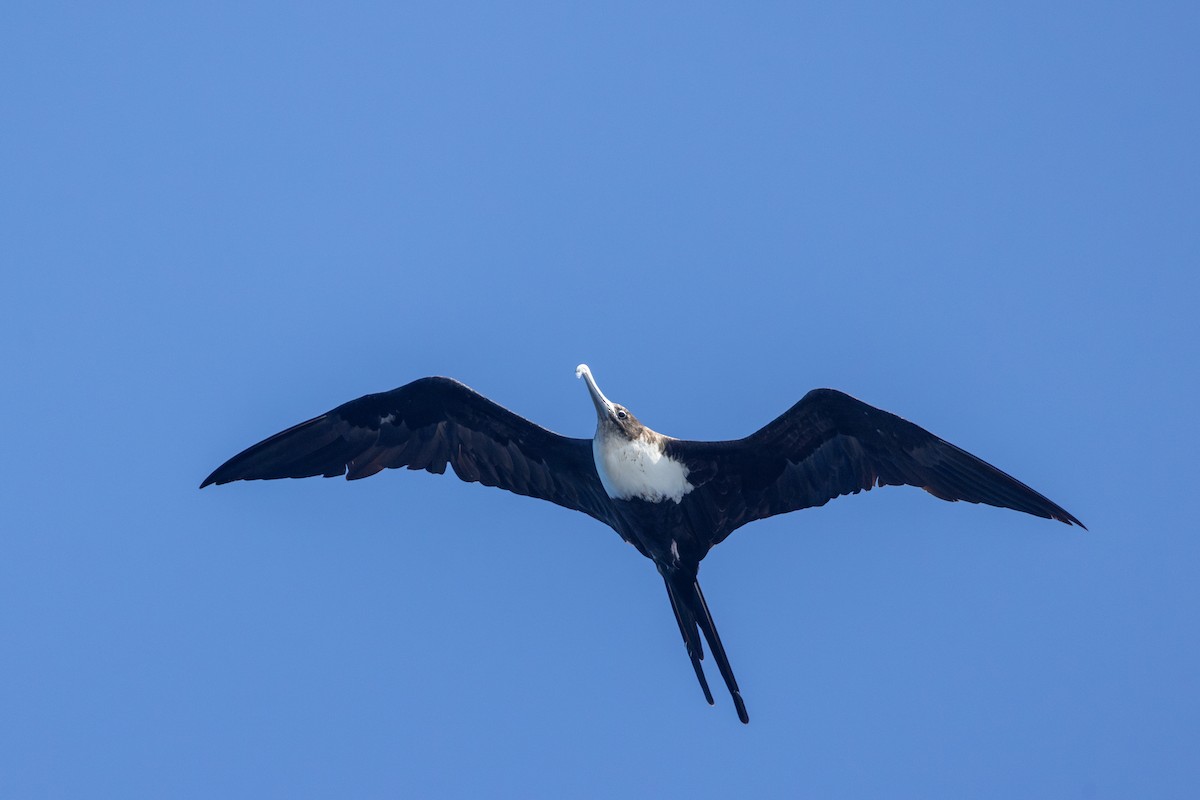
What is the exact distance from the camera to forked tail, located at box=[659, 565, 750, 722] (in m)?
8.45

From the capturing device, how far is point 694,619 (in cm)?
866

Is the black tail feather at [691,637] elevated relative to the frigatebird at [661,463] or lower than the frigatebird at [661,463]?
lower

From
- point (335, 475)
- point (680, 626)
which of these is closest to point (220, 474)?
point (335, 475)

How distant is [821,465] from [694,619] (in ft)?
3.80

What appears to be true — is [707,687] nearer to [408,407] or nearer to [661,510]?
[661,510]

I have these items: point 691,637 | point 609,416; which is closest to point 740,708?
point 691,637

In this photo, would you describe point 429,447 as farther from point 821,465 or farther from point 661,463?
point 821,465

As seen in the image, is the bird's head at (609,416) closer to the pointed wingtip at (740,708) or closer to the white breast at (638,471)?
the white breast at (638,471)

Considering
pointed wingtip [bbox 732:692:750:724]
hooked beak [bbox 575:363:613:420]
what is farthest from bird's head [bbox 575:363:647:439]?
pointed wingtip [bbox 732:692:750:724]

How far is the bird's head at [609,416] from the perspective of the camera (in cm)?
853

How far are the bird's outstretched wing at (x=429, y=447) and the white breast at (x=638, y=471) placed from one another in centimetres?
47

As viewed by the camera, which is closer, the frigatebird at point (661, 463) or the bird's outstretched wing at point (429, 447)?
the frigatebird at point (661, 463)

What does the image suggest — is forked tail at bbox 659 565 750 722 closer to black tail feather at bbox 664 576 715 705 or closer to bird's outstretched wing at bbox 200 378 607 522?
black tail feather at bbox 664 576 715 705

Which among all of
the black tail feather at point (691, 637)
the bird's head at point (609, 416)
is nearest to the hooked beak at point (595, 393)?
the bird's head at point (609, 416)
